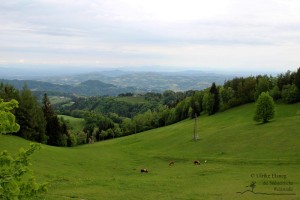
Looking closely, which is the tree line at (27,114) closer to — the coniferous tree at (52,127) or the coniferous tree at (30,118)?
the coniferous tree at (30,118)

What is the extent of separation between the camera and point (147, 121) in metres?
144

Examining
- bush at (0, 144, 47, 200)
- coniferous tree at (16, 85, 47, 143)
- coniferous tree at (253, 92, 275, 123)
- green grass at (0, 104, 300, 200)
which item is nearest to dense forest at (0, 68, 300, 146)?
coniferous tree at (16, 85, 47, 143)

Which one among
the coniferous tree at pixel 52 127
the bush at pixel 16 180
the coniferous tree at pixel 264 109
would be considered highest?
the bush at pixel 16 180

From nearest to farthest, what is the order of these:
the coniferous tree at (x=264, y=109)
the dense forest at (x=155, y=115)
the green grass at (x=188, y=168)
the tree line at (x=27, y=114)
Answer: the green grass at (x=188, y=168), the coniferous tree at (x=264, y=109), the tree line at (x=27, y=114), the dense forest at (x=155, y=115)

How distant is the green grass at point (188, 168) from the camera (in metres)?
28.0

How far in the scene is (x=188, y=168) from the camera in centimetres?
4188

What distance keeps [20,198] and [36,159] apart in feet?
114

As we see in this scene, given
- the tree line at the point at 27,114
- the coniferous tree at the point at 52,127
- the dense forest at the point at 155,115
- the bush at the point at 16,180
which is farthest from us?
the coniferous tree at the point at 52,127

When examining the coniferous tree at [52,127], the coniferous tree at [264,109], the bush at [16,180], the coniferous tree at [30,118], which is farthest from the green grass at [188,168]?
the coniferous tree at [52,127]

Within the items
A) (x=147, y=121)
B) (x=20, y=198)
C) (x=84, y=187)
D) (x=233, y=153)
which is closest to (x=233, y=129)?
(x=233, y=153)

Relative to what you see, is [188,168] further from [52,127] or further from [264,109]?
[52,127]

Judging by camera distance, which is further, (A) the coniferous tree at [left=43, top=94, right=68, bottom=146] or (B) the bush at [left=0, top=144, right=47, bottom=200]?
(A) the coniferous tree at [left=43, top=94, right=68, bottom=146]

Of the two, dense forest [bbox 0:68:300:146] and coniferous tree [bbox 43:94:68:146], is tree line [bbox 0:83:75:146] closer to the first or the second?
dense forest [bbox 0:68:300:146]

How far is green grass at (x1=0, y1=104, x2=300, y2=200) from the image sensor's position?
28047 mm
